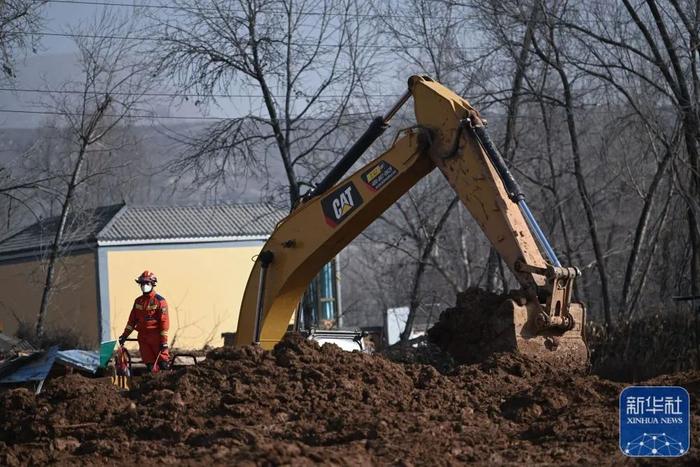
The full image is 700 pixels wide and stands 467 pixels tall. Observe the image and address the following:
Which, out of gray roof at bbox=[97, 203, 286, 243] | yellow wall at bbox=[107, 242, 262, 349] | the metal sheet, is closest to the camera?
the metal sheet

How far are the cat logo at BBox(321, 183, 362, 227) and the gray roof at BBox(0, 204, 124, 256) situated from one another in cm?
1891

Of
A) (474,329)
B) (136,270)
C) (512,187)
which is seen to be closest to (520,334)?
(474,329)

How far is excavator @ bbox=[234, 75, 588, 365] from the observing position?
10.9m

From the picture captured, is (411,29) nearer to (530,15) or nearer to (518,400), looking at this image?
(530,15)

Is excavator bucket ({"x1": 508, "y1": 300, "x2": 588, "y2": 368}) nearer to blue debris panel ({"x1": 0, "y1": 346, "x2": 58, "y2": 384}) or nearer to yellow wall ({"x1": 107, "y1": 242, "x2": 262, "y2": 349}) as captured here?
blue debris panel ({"x1": 0, "y1": 346, "x2": 58, "y2": 384})

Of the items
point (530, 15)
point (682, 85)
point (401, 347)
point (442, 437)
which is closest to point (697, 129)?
point (682, 85)

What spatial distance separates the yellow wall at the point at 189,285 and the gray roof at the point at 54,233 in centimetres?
118

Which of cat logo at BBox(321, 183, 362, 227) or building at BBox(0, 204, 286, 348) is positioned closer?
cat logo at BBox(321, 183, 362, 227)

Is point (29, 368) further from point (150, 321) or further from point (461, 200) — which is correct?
point (461, 200)

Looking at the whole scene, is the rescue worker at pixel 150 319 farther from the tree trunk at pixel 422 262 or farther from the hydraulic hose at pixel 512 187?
the tree trunk at pixel 422 262

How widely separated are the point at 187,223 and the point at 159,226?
1058mm

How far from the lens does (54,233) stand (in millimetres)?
33719

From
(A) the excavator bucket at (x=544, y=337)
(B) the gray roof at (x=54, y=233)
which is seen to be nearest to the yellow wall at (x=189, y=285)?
(B) the gray roof at (x=54, y=233)

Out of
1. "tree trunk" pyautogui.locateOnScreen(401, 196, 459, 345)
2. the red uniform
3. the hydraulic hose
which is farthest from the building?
the hydraulic hose
